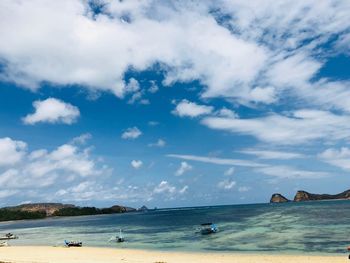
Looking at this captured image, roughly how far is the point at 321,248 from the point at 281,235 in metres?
16.9

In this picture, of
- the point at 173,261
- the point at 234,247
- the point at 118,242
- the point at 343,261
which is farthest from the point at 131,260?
the point at 118,242

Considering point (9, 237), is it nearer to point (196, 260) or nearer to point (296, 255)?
point (196, 260)

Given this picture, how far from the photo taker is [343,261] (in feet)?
119

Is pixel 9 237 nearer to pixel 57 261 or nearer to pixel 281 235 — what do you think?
pixel 57 261

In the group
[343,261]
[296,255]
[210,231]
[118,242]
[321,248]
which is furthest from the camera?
[210,231]

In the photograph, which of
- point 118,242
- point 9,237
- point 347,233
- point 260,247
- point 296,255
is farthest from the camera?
point 9,237

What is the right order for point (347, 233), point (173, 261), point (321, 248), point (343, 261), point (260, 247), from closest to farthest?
point (343, 261), point (173, 261), point (321, 248), point (260, 247), point (347, 233)

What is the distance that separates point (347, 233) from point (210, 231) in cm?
2573

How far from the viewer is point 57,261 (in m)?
41.4

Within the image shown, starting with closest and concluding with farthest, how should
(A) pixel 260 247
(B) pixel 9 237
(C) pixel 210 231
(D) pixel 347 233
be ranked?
(A) pixel 260 247 → (D) pixel 347 233 → (C) pixel 210 231 → (B) pixel 9 237

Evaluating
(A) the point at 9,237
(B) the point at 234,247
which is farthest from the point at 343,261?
(A) the point at 9,237

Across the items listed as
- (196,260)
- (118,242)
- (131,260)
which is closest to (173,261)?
(196,260)

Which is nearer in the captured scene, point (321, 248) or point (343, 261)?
point (343, 261)

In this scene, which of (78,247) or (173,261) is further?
(78,247)
